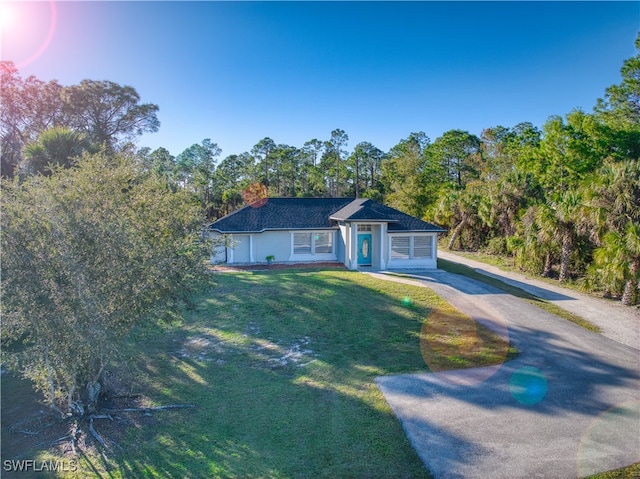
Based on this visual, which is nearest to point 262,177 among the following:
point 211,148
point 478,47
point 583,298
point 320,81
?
point 211,148

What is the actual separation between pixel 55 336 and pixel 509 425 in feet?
29.8

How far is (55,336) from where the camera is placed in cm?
700

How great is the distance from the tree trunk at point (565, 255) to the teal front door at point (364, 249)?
34.7 feet

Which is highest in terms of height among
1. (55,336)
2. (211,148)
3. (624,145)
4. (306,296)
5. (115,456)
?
(211,148)

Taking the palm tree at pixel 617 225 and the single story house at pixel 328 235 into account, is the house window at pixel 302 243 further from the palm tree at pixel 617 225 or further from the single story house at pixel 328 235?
the palm tree at pixel 617 225

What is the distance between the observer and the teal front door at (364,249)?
73.6ft

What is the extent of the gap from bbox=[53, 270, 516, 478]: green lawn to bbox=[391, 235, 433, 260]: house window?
17.9 ft

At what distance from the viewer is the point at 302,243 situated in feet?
80.6

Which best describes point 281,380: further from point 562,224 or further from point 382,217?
point 562,224

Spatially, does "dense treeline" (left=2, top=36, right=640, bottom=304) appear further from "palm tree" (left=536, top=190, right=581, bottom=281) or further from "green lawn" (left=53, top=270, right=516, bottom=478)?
"green lawn" (left=53, top=270, right=516, bottom=478)

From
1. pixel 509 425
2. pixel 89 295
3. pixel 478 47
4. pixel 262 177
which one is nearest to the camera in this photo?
pixel 89 295

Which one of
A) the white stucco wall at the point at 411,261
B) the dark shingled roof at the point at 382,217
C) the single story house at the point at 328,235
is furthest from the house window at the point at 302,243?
the white stucco wall at the point at 411,261

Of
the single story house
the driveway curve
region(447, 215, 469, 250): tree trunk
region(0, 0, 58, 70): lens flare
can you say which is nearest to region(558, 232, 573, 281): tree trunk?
the driveway curve

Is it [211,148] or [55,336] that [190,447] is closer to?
[55,336]
